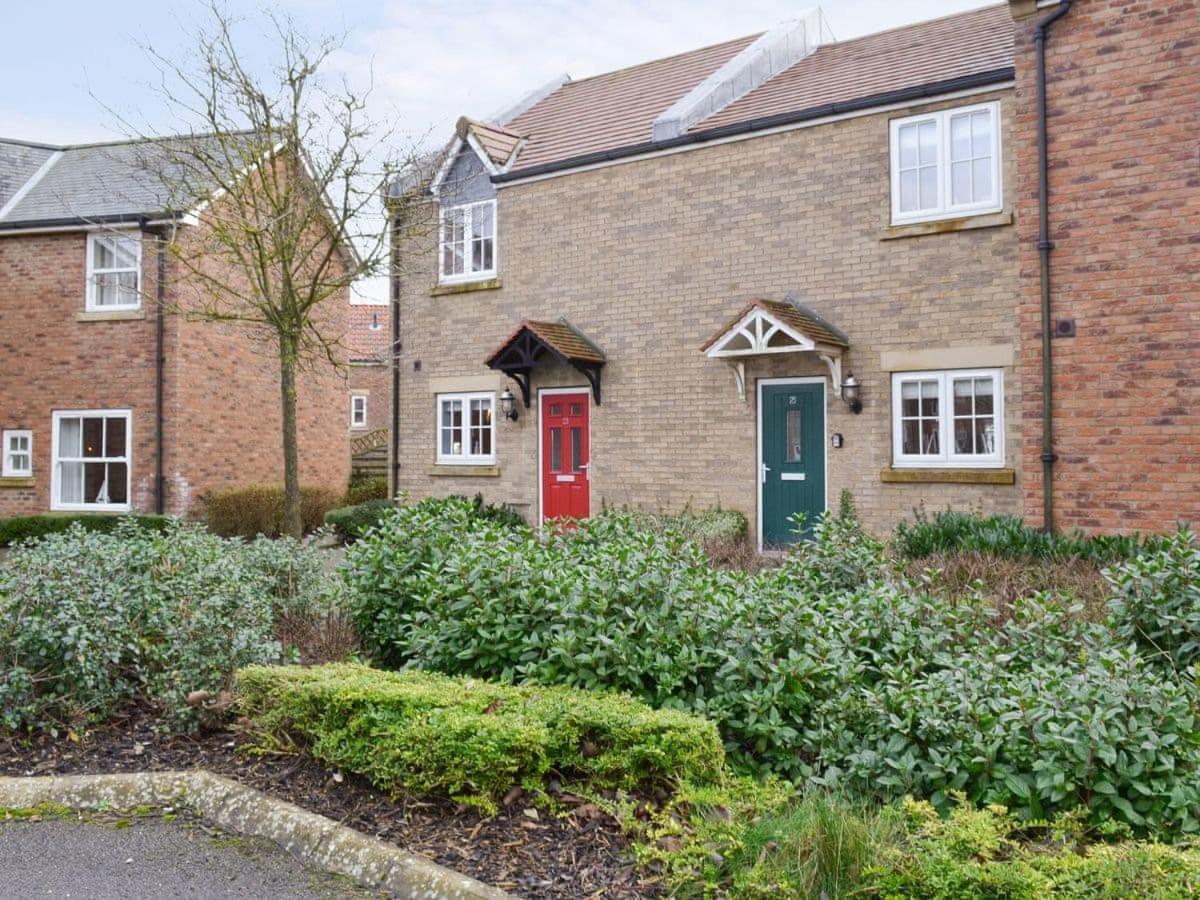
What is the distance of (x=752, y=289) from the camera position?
1404 cm

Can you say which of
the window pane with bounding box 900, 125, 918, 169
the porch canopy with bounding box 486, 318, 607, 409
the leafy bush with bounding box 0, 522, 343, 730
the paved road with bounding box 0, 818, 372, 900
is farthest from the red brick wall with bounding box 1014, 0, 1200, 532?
the paved road with bounding box 0, 818, 372, 900

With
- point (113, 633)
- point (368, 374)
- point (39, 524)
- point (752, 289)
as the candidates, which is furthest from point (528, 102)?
point (368, 374)

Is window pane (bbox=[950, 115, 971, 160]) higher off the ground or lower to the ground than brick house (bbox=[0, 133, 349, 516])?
higher

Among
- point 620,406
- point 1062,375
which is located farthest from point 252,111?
point 1062,375

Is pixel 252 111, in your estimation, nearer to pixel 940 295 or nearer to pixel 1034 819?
pixel 940 295

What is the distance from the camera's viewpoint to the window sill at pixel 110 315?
61.9 ft

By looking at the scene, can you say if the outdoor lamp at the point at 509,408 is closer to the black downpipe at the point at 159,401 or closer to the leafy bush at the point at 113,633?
the black downpipe at the point at 159,401

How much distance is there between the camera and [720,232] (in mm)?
14367

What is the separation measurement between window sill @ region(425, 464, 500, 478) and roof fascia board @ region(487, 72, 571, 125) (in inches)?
256

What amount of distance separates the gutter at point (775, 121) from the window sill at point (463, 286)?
1.64 m

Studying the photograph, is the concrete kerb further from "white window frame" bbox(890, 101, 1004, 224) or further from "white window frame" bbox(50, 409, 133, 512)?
"white window frame" bbox(50, 409, 133, 512)

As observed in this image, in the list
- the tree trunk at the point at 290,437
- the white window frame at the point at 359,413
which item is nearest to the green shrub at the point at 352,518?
the tree trunk at the point at 290,437

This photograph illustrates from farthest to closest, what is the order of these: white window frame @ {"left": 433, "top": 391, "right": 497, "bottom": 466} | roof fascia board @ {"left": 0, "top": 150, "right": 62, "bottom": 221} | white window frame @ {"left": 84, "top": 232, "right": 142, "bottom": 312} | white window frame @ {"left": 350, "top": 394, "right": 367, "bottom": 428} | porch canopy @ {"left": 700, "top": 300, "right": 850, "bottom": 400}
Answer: white window frame @ {"left": 350, "top": 394, "right": 367, "bottom": 428}, roof fascia board @ {"left": 0, "top": 150, "right": 62, "bottom": 221}, white window frame @ {"left": 84, "top": 232, "right": 142, "bottom": 312}, white window frame @ {"left": 433, "top": 391, "right": 497, "bottom": 466}, porch canopy @ {"left": 700, "top": 300, "right": 850, "bottom": 400}

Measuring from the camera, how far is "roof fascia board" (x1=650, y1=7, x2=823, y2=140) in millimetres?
15008
